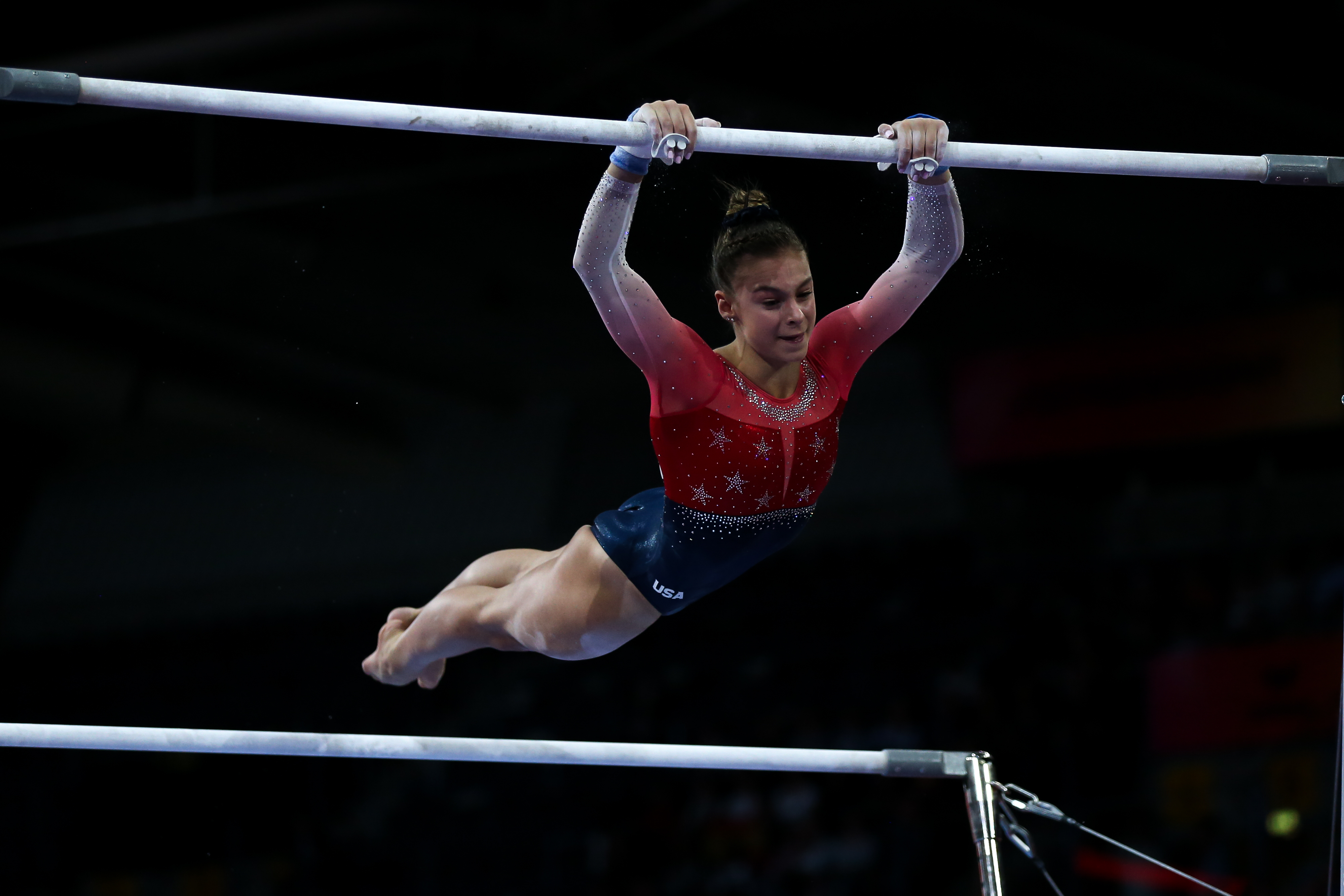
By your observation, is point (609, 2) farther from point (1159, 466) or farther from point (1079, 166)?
point (1079, 166)

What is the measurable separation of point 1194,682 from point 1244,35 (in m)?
4.04

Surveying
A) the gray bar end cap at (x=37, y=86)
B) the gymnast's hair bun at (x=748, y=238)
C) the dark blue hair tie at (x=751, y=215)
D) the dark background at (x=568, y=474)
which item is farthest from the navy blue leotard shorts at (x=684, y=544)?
the dark background at (x=568, y=474)

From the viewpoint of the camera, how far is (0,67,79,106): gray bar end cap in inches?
108

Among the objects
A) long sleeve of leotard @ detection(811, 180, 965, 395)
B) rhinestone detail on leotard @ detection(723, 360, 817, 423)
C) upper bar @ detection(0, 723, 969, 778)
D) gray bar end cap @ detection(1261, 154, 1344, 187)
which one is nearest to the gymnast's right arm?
rhinestone detail on leotard @ detection(723, 360, 817, 423)

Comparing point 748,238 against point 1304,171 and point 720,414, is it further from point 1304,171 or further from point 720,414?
point 1304,171

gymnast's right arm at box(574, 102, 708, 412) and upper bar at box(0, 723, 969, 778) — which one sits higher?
gymnast's right arm at box(574, 102, 708, 412)

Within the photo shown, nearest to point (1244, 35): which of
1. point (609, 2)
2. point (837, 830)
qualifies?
point (609, 2)

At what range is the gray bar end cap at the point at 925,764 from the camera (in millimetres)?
3432

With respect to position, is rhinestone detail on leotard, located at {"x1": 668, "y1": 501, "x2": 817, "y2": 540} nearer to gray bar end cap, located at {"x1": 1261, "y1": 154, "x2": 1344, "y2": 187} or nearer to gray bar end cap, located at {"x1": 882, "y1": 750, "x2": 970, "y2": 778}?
Answer: gray bar end cap, located at {"x1": 882, "y1": 750, "x2": 970, "y2": 778}

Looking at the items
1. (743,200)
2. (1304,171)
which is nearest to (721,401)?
(743,200)

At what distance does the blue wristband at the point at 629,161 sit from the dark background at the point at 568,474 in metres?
2.86

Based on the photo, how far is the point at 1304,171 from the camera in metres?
3.26

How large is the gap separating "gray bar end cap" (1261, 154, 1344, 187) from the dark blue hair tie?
114 cm

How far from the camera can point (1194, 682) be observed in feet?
24.7
